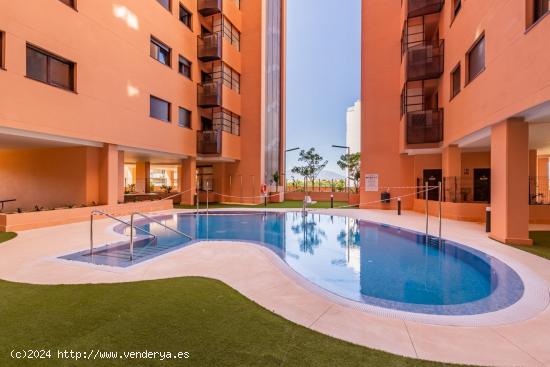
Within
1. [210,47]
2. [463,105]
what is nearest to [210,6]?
[210,47]

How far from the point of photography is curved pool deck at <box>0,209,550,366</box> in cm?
321

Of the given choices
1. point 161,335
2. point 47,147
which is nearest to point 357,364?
point 161,335

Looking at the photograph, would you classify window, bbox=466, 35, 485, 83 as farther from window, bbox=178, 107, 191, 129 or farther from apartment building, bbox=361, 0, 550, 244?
window, bbox=178, 107, 191, 129

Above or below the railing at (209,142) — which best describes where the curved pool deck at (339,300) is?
below

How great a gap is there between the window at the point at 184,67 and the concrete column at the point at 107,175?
27.5 ft

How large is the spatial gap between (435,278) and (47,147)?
18102 mm

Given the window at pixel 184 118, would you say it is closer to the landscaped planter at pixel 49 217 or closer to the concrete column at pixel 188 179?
the concrete column at pixel 188 179

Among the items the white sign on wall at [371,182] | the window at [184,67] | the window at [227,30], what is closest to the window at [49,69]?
the window at [184,67]

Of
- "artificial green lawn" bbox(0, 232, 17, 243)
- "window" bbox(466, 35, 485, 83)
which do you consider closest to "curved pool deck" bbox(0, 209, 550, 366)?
"artificial green lawn" bbox(0, 232, 17, 243)

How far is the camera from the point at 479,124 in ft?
33.5

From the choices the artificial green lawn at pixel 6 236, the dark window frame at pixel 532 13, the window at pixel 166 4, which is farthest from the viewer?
the window at pixel 166 4

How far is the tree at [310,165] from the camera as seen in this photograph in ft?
101

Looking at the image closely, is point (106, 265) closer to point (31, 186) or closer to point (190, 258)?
point (190, 258)

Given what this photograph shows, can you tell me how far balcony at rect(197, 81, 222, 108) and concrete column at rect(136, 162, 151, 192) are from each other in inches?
368
